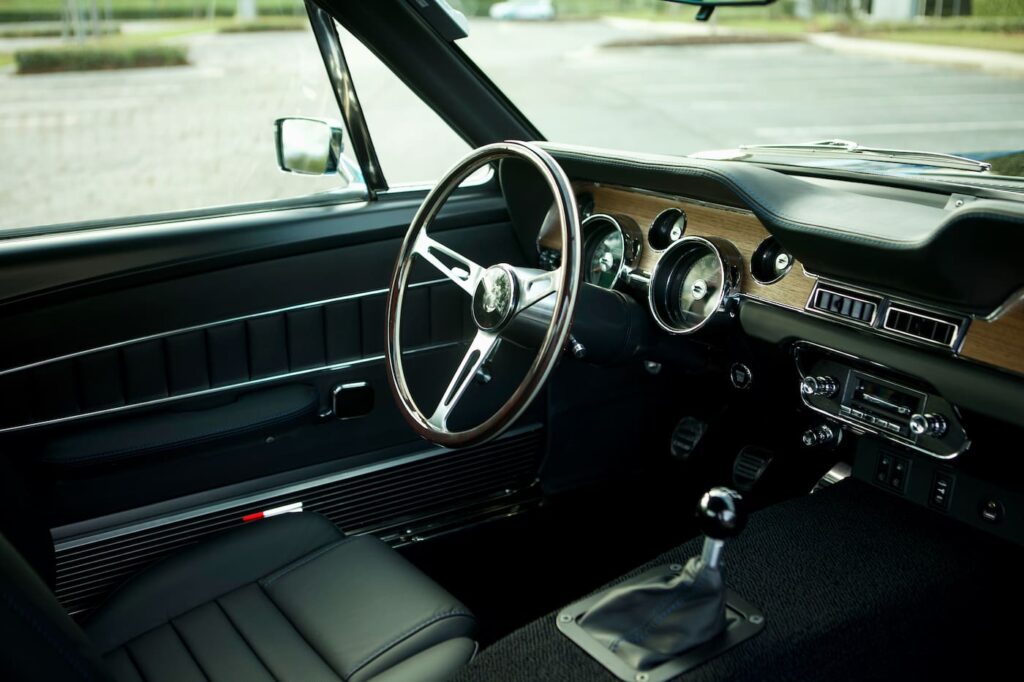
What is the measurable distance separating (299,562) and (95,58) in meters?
2.11

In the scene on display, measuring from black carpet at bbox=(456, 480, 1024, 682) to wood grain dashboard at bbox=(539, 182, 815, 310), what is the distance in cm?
41

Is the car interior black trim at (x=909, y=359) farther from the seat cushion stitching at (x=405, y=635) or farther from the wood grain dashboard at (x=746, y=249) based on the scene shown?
the seat cushion stitching at (x=405, y=635)

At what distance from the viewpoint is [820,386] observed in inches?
70.1

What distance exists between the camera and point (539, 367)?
4.85 feet

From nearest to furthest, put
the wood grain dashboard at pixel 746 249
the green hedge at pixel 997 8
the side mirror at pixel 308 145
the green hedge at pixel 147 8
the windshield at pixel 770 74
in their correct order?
the wood grain dashboard at pixel 746 249, the green hedge at pixel 997 8, the side mirror at pixel 308 145, the green hedge at pixel 147 8, the windshield at pixel 770 74

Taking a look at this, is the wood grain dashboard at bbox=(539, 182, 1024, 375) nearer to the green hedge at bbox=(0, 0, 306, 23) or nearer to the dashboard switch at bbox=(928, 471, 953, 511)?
the dashboard switch at bbox=(928, 471, 953, 511)

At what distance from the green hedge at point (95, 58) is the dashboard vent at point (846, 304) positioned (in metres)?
2.25

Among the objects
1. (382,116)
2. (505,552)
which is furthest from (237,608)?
(382,116)

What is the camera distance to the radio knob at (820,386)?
1772 millimetres

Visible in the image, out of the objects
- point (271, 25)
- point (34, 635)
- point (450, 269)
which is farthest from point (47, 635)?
point (271, 25)

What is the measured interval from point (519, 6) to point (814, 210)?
565 centimetres

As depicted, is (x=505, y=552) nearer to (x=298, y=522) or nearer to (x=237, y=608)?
(x=298, y=522)

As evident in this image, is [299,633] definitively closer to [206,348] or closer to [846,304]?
[206,348]

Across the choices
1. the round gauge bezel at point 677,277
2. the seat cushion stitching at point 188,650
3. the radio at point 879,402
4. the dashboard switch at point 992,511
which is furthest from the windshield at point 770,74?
the seat cushion stitching at point 188,650
